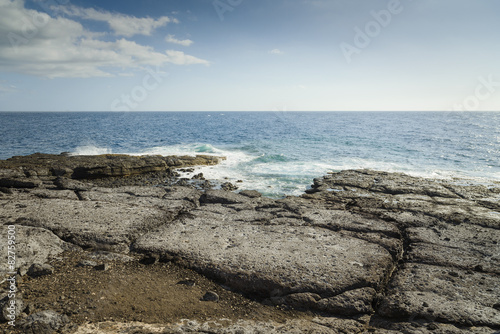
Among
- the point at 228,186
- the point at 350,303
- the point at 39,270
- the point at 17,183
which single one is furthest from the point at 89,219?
the point at 228,186

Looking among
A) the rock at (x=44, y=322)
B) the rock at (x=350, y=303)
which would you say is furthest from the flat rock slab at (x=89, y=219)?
the rock at (x=350, y=303)

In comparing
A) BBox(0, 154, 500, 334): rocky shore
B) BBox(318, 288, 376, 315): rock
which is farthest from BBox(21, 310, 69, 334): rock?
BBox(318, 288, 376, 315): rock

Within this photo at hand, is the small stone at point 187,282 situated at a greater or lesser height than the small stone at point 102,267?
lesser

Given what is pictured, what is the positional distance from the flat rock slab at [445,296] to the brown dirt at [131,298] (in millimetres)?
1483

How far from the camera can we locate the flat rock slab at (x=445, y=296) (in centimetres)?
367

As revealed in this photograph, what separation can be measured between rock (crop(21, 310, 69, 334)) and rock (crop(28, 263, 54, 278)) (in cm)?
107

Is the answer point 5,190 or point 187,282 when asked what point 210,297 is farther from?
Answer: point 5,190

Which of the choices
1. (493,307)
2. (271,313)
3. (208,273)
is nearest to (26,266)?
(208,273)

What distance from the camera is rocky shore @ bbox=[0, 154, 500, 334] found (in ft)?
11.7

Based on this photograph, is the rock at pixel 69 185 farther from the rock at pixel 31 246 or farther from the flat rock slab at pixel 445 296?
the flat rock slab at pixel 445 296

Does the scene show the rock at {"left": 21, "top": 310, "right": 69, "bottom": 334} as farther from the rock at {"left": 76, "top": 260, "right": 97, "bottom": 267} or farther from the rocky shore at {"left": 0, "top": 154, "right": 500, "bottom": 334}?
the rock at {"left": 76, "top": 260, "right": 97, "bottom": 267}

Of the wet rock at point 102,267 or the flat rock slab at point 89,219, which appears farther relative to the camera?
the flat rock slab at point 89,219

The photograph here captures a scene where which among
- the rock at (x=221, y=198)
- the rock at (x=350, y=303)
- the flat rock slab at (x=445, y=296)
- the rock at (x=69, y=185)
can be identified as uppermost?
the rock at (x=69, y=185)

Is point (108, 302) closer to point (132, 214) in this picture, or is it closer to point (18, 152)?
point (132, 214)
